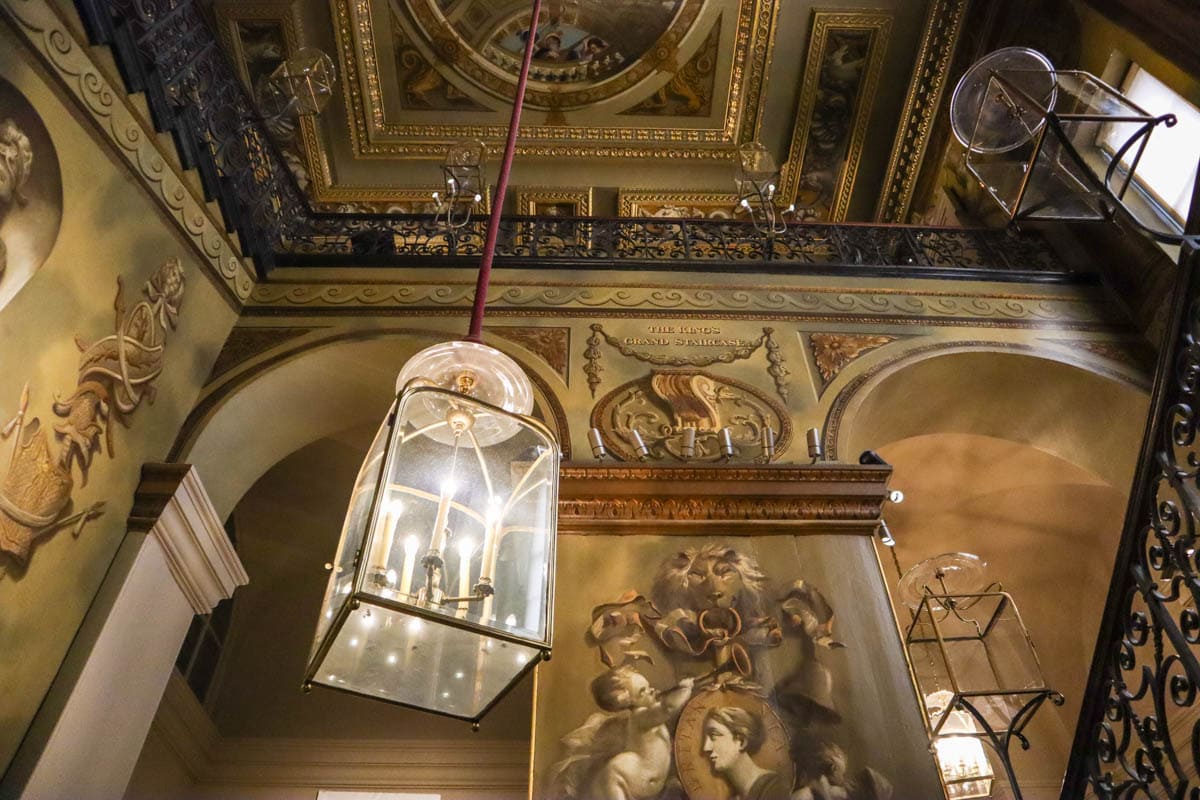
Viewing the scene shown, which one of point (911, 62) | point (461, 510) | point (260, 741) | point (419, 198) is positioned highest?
point (911, 62)

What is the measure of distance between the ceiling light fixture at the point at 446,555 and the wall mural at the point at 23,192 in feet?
6.73

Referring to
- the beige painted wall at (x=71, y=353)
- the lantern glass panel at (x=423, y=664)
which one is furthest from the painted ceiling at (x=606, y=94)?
the lantern glass panel at (x=423, y=664)

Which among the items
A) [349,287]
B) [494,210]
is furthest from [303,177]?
[494,210]

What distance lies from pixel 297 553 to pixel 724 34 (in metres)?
6.68

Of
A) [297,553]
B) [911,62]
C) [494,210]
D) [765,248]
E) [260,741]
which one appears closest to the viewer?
[494,210]

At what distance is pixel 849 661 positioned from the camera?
384 cm

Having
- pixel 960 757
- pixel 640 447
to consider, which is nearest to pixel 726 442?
pixel 640 447

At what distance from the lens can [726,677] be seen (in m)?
3.80

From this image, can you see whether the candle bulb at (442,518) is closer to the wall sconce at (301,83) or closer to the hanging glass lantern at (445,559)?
the hanging glass lantern at (445,559)

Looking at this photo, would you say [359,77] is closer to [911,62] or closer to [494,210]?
[911,62]

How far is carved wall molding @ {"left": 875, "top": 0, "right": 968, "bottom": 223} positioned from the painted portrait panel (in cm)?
541

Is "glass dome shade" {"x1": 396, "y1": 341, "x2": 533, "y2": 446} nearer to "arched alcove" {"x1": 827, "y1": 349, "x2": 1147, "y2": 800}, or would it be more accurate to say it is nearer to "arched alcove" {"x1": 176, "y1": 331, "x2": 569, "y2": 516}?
→ "arched alcove" {"x1": 176, "y1": 331, "x2": 569, "y2": 516}

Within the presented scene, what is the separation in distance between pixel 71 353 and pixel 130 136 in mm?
1242

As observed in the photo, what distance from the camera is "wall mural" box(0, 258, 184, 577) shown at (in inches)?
135
